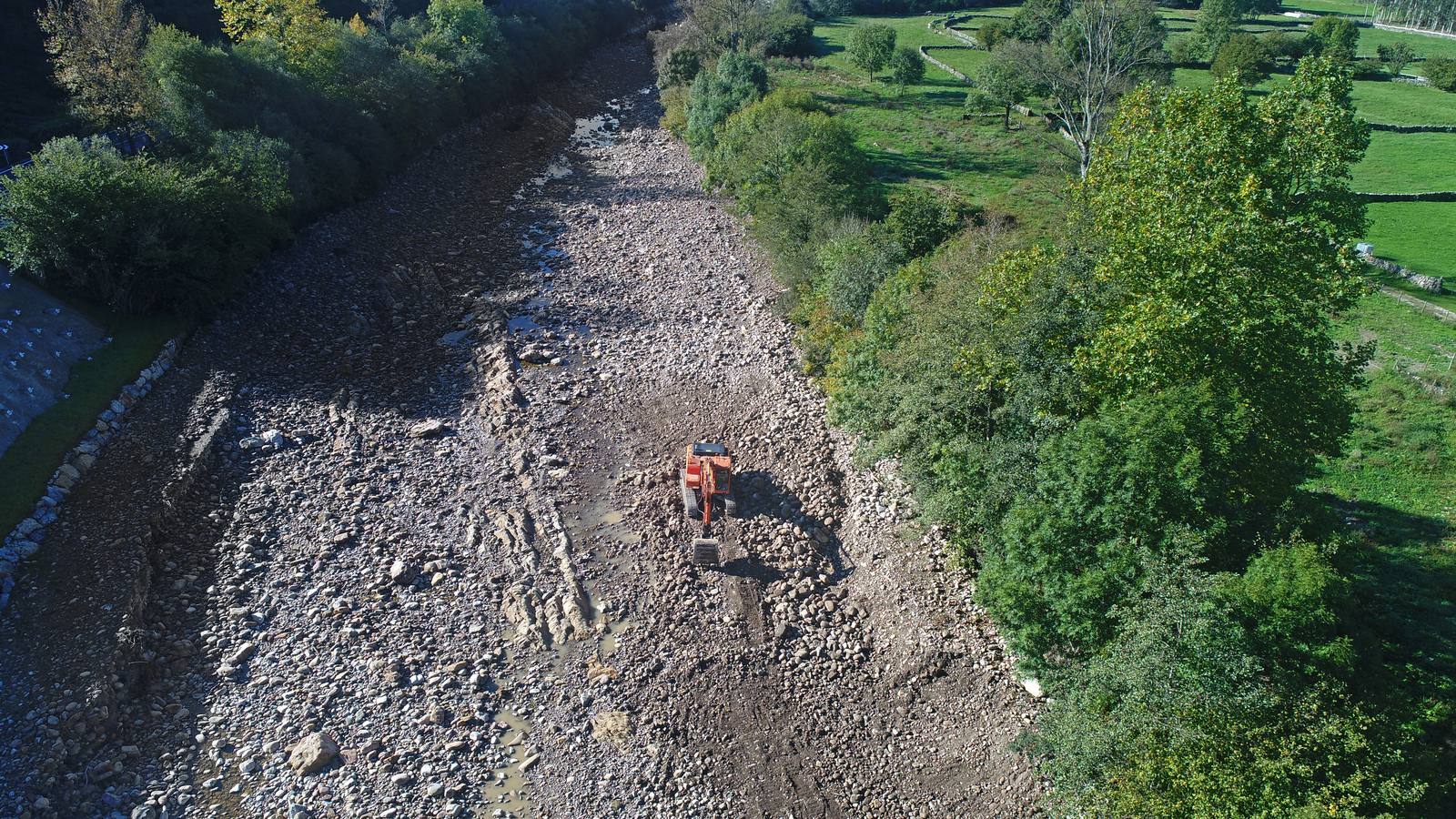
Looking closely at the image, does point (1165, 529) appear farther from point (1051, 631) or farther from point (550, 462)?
point (550, 462)

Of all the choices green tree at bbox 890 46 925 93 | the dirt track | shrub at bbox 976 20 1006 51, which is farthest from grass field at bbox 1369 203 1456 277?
shrub at bbox 976 20 1006 51

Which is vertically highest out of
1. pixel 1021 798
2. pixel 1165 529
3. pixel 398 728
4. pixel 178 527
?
pixel 1165 529

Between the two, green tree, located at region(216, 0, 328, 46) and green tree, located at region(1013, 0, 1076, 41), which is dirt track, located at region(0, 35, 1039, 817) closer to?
green tree, located at region(216, 0, 328, 46)

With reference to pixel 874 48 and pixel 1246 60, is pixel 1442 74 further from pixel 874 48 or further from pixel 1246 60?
pixel 874 48

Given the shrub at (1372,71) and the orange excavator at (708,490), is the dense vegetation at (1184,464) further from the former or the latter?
the shrub at (1372,71)

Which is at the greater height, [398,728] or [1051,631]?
[1051,631]

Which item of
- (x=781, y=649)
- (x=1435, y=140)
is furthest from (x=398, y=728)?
(x=1435, y=140)
